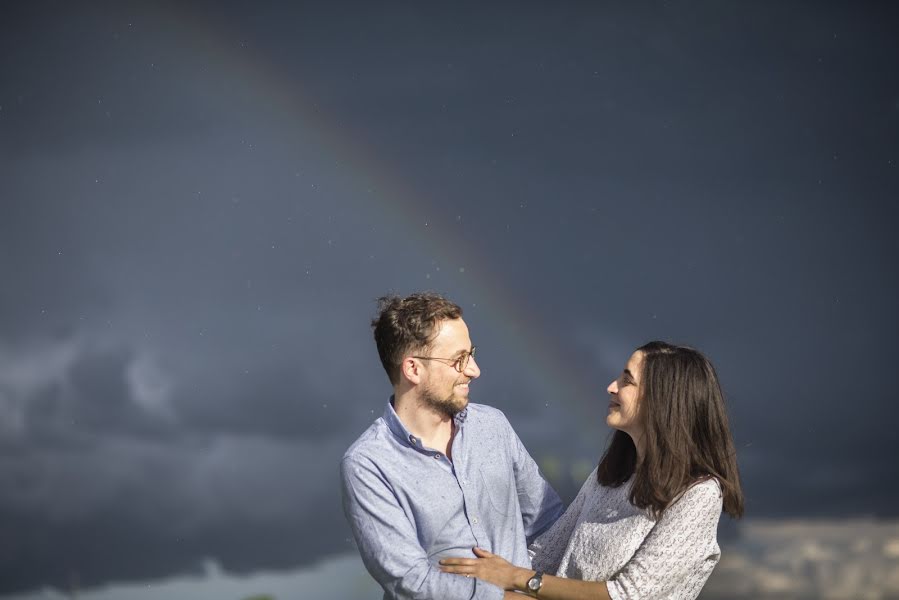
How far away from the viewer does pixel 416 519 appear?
4.67 metres

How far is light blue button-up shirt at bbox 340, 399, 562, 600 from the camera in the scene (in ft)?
14.7

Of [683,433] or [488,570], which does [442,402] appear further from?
[683,433]

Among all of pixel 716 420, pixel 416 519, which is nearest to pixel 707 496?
pixel 716 420

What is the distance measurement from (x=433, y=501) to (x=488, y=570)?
367mm

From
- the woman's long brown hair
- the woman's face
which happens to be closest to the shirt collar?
the woman's face

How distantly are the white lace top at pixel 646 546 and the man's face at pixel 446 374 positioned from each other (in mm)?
773

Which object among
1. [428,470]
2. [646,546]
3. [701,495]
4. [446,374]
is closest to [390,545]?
[428,470]

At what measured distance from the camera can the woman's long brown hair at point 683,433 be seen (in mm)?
4418

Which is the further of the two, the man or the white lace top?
the man

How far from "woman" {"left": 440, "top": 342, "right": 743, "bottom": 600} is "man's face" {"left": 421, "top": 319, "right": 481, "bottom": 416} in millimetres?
627

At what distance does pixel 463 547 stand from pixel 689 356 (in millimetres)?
1249

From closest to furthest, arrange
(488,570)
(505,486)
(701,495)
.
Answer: (701,495) → (488,570) → (505,486)

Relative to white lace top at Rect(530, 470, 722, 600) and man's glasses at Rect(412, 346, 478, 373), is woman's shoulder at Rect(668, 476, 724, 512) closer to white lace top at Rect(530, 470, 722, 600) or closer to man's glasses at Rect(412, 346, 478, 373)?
white lace top at Rect(530, 470, 722, 600)

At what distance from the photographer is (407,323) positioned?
15.7ft
